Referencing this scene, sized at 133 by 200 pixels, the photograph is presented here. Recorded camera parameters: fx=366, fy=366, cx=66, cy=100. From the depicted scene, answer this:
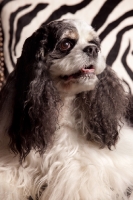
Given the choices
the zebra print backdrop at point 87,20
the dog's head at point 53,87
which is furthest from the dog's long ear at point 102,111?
the zebra print backdrop at point 87,20

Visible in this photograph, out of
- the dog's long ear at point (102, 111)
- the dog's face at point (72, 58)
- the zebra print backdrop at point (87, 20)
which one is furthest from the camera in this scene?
the zebra print backdrop at point (87, 20)

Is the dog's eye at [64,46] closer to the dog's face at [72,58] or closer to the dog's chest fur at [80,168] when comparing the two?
the dog's face at [72,58]

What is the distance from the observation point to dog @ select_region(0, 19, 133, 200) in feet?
3.61

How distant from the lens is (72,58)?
3.54 feet

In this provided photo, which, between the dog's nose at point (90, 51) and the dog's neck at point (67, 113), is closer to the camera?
the dog's nose at point (90, 51)

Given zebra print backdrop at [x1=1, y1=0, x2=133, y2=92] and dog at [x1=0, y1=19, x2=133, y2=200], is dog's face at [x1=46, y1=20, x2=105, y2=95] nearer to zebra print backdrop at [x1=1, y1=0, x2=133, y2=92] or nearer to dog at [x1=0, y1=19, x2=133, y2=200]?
dog at [x1=0, y1=19, x2=133, y2=200]

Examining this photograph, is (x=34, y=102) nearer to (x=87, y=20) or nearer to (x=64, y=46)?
(x=64, y=46)

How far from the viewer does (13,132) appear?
1.14m

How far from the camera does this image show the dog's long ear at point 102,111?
3.88ft

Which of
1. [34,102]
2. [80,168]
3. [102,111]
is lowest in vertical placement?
[80,168]

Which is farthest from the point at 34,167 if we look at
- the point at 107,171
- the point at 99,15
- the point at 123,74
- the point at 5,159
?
the point at 99,15

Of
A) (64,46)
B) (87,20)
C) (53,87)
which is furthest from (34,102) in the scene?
(87,20)

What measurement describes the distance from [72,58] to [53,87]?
11 cm

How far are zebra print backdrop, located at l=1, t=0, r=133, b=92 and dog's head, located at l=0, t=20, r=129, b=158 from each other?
0.58 metres
